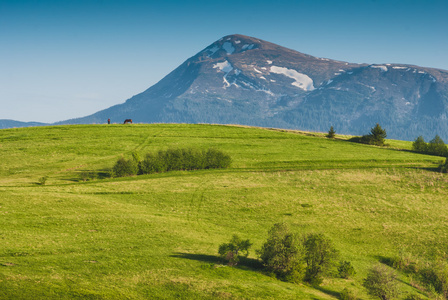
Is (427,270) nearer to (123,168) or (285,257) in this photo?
(285,257)

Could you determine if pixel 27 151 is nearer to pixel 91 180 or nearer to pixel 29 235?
pixel 91 180

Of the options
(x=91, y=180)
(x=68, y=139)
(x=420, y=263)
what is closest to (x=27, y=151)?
(x=68, y=139)

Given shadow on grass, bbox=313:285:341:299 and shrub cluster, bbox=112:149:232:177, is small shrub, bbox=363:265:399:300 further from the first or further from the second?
shrub cluster, bbox=112:149:232:177

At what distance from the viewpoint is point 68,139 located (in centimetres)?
10950

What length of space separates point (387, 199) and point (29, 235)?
5669cm

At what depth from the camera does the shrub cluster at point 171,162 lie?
79062mm

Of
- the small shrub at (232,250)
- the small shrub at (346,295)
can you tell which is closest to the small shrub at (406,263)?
A: the small shrub at (346,295)

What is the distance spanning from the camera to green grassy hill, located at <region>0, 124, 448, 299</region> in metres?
29.6

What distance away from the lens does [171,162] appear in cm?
8412

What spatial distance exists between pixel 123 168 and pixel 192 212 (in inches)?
1110

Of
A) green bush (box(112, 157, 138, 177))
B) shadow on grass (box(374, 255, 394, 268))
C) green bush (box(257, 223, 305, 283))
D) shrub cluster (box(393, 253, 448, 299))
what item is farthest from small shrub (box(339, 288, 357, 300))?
green bush (box(112, 157, 138, 177))

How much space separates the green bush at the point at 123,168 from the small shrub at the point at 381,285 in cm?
5575

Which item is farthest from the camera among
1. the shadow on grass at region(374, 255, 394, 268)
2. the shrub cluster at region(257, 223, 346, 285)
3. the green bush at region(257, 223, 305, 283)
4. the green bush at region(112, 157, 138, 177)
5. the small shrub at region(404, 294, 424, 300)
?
the green bush at region(112, 157, 138, 177)

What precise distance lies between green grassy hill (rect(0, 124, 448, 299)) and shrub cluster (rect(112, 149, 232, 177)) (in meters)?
3.58
